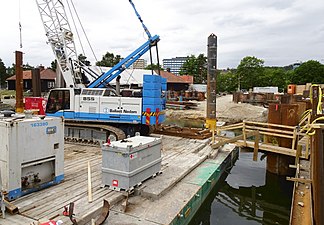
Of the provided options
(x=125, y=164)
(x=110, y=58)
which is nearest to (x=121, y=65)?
(x=125, y=164)

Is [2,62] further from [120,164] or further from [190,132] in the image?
[120,164]

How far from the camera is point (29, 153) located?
5414 mm

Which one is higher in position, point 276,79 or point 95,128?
point 276,79

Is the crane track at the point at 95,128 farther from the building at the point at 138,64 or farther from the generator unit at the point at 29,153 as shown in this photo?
the building at the point at 138,64

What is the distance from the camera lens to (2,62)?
214 ft

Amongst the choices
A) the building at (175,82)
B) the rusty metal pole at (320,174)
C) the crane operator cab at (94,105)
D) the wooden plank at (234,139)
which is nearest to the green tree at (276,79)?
the building at (175,82)

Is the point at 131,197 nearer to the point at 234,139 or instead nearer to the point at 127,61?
the point at 234,139

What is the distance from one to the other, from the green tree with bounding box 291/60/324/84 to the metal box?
61416 mm

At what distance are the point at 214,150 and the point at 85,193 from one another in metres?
5.77

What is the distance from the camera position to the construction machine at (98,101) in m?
10.2

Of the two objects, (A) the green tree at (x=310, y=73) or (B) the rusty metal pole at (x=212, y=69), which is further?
(A) the green tree at (x=310, y=73)

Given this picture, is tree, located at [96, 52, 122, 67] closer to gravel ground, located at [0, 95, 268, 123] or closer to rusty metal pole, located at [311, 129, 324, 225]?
gravel ground, located at [0, 95, 268, 123]

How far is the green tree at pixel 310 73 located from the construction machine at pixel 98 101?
56999 mm

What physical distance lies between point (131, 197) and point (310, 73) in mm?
63258
